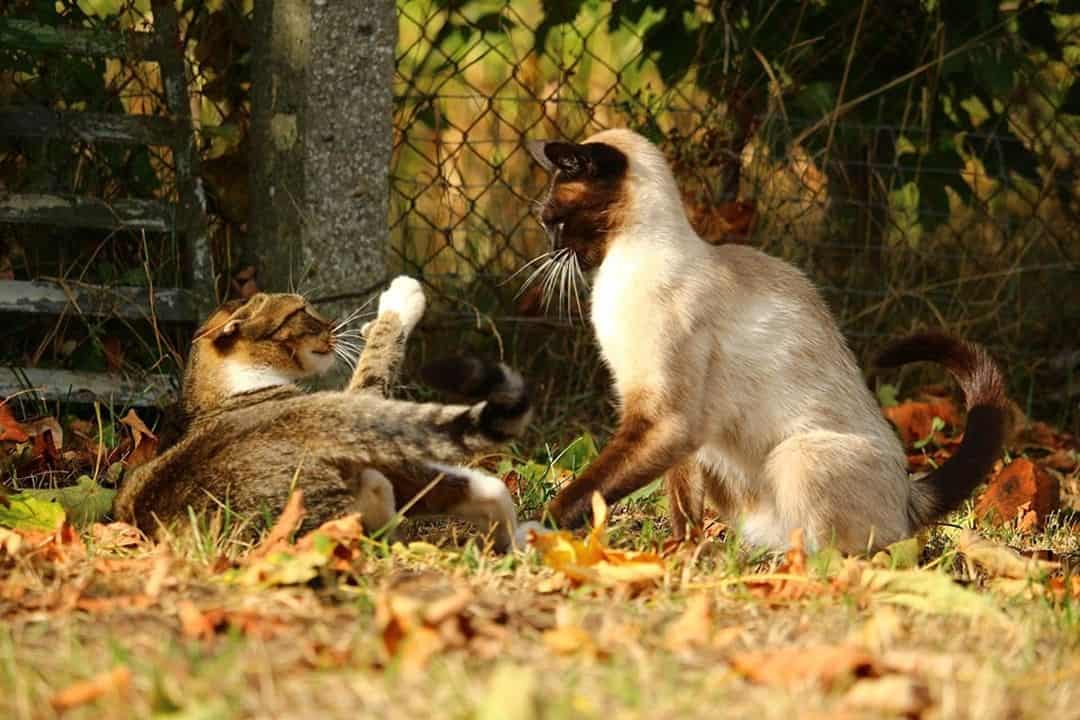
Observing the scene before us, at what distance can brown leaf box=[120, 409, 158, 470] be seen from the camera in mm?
4129

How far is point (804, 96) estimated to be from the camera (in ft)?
18.0

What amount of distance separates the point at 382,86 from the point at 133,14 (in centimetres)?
87

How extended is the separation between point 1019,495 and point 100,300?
2.83 meters

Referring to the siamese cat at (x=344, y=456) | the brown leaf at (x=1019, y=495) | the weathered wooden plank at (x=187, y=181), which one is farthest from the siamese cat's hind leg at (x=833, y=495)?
the weathered wooden plank at (x=187, y=181)

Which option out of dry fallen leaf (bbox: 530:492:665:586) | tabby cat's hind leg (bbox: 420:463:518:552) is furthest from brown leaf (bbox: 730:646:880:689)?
tabby cat's hind leg (bbox: 420:463:518:552)

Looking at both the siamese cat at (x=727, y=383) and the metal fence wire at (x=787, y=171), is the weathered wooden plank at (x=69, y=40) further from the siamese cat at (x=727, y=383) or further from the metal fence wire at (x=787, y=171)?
the siamese cat at (x=727, y=383)

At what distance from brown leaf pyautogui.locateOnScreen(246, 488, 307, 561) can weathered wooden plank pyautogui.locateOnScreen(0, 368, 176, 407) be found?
161 cm

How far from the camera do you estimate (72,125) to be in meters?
4.54

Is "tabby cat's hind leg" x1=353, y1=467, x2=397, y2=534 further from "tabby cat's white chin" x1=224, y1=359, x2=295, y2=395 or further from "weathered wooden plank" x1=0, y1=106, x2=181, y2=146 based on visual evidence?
"weathered wooden plank" x1=0, y1=106, x2=181, y2=146

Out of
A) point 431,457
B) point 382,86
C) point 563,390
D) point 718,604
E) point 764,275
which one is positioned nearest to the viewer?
point 718,604

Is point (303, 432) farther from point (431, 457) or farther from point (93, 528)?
point (93, 528)

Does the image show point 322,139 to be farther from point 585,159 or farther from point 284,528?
point 284,528

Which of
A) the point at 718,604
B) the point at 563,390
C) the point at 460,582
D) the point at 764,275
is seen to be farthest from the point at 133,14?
the point at 718,604

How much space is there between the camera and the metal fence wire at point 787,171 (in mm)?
5379
